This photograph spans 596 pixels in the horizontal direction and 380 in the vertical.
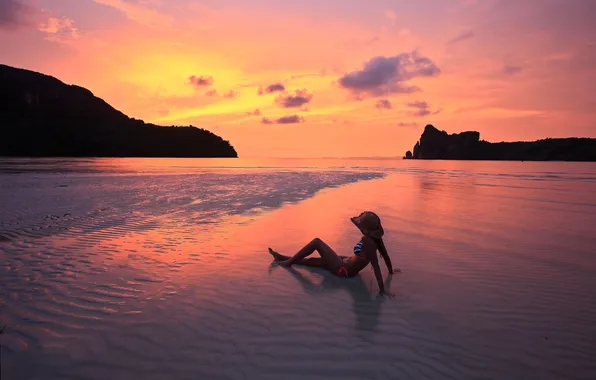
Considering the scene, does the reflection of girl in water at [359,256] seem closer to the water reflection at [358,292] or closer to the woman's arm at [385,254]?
the woman's arm at [385,254]

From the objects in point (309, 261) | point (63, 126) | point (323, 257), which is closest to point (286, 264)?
point (309, 261)

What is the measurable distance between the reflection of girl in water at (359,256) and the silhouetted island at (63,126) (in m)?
169

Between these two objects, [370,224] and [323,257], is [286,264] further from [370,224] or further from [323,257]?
[370,224]

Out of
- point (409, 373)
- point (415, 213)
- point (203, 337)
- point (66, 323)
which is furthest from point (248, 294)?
point (415, 213)

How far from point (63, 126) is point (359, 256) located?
20056 centimetres

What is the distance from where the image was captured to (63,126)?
165 meters

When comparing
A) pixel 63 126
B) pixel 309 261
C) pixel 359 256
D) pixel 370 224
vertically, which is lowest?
pixel 309 261

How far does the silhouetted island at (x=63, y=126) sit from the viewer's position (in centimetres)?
14775

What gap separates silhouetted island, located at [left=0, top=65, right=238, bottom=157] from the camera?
14775 cm

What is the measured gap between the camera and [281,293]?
18.1 ft

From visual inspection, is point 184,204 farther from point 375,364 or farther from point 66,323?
point 375,364

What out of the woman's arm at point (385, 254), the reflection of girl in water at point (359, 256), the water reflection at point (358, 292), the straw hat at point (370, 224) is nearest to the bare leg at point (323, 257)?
the reflection of girl in water at point (359, 256)

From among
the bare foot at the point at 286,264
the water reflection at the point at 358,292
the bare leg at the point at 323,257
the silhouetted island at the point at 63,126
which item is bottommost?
the water reflection at the point at 358,292

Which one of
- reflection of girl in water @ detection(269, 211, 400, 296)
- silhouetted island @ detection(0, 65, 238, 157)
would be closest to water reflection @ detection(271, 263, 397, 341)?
reflection of girl in water @ detection(269, 211, 400, 296)
